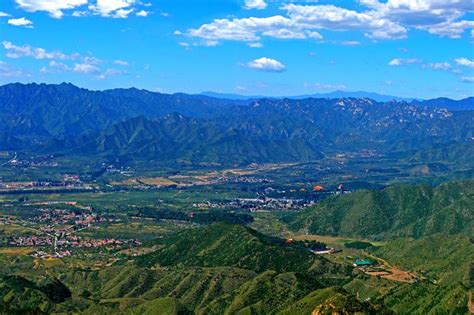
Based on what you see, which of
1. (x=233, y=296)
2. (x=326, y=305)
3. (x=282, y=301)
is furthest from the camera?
(x=233, y=296)

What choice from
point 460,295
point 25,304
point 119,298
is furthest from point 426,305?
point 25,304

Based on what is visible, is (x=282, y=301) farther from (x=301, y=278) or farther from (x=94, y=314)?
(x=94, y=314)

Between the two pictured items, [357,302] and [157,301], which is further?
[157,301]

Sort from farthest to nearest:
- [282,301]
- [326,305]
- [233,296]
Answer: [233,296], [282,301], [326,305]

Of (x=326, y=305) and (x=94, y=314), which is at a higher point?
(x=326, y=305)

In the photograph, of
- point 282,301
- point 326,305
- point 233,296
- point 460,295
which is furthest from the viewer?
point 233,296

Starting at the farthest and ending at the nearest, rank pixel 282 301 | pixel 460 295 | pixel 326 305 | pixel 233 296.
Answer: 1. pixel 233 296
2. pixel 282 301
3. pixel 460 295
4. pixel 326 305

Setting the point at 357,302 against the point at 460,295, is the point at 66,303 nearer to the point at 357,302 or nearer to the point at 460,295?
the point at 357,302

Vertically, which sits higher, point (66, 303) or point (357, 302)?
point (357, 302)

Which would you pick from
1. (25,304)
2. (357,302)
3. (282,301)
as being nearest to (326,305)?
(357,302)
